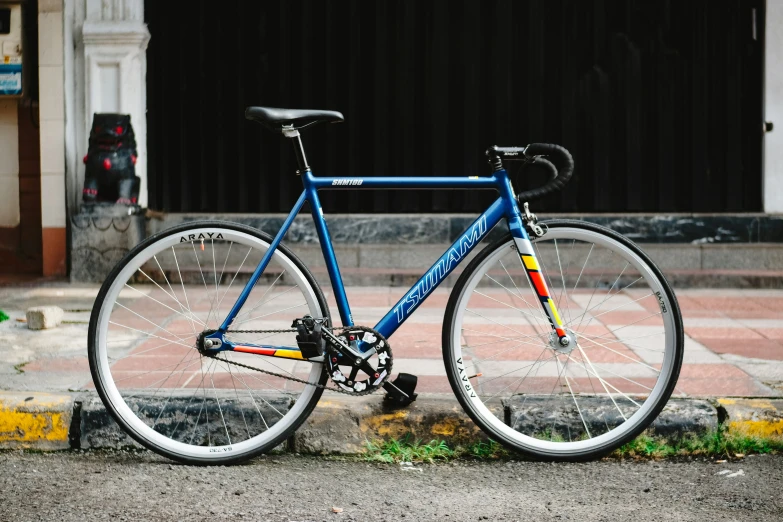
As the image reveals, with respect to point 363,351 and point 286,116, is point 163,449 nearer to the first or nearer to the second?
point 363,351

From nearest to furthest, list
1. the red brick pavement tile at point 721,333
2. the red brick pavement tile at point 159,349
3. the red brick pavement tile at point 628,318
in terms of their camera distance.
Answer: the red brick pavement tile at point 159,349, the red brick pavement tile at point 721,333, the red brick pavement tile at point 628,318

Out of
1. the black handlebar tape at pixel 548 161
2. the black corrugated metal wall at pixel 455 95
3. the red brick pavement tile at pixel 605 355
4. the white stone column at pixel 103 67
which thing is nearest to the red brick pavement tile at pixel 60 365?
the black handlebar tape at pixel 548 161

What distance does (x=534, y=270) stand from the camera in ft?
11.5

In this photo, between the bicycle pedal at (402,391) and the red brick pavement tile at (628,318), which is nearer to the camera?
the bicycle pedal at (402,391)

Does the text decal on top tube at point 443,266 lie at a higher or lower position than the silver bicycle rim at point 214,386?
higher

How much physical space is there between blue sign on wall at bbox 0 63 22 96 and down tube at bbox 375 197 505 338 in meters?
5.53

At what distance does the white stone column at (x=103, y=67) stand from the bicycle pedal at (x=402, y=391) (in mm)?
4784

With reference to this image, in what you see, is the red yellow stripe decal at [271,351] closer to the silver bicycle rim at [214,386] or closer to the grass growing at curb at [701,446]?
the silver bicycle rim at [214,386]

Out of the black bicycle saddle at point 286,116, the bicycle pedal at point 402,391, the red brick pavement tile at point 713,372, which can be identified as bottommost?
the red brick pavement tile at point 713,372

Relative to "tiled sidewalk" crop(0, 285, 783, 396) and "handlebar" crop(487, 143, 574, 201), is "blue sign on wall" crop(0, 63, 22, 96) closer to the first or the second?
"tiled sidewalk" crop(0, 285, 783, 396)

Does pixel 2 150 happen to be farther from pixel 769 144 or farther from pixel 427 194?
pixel 769 144

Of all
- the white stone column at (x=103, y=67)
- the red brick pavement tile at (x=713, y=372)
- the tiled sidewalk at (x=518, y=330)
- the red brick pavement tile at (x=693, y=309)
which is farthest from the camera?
the white stone column at (x=103, y=67)

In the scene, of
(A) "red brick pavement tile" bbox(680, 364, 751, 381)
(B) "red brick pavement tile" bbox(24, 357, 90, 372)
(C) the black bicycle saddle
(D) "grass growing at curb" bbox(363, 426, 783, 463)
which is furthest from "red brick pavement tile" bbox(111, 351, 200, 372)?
(A) "red brick pavement tile" bbox(680, 364, 751, 381)

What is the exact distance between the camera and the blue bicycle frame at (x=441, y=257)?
3445 mm
